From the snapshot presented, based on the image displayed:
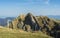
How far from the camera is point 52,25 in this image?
160125 mm

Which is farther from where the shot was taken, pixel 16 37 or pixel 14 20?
pixel 14 20

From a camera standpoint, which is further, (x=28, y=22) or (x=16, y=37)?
(x=28, y=22)

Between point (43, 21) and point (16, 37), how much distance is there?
375ft

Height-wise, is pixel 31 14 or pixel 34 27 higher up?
pixel 31 14

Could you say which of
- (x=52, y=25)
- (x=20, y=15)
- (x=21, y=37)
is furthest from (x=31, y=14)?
(x=21, y=37)

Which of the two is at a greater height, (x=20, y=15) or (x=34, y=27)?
(x=20, y=15)

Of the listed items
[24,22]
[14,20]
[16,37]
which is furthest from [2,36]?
[24,22]

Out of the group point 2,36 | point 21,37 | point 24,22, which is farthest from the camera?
point 24,22

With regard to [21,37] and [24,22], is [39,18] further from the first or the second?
[21,37]

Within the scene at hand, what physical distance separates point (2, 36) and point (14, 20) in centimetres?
10036

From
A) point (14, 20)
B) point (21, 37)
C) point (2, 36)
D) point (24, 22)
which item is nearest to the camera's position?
point (2, 36)

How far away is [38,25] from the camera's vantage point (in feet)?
554

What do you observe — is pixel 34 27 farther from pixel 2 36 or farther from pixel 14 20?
pixel 2 36

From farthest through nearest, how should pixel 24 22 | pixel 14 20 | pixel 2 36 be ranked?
pixel 24 22
pixel 14 20
pixel 2 36
